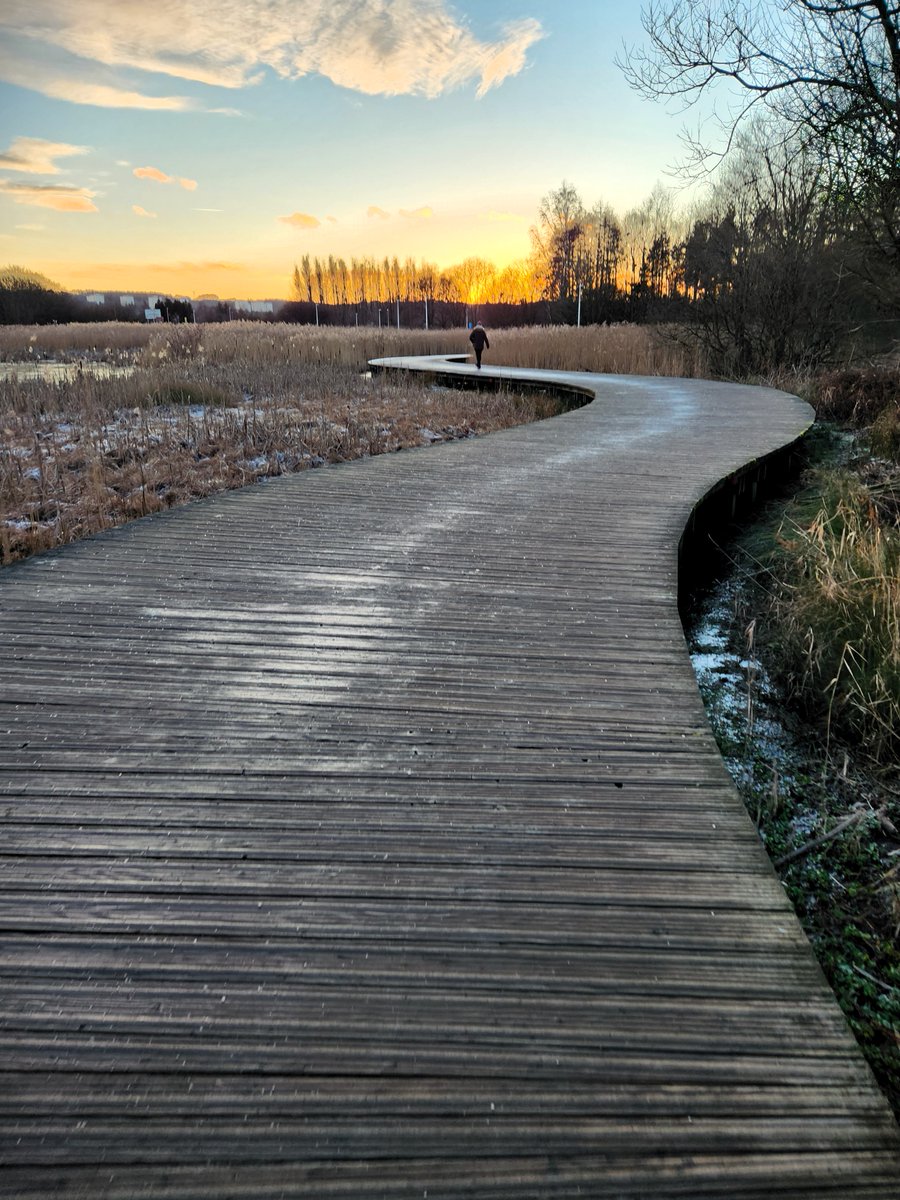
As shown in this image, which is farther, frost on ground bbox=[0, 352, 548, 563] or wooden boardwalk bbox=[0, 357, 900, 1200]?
frost on ground bbox=[0, 352, 548, 563]

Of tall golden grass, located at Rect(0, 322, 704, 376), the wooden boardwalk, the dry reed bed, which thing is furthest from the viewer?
tall golden grass, located at Rect(0, 322, 704, 376)

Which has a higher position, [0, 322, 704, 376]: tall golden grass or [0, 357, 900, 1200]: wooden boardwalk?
[0, 322, 704, 376]: tall golden grass

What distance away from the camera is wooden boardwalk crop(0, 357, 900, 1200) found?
962 millimetres

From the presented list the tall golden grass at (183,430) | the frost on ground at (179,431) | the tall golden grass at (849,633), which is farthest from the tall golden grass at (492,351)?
the tall golden grass at (849,633)

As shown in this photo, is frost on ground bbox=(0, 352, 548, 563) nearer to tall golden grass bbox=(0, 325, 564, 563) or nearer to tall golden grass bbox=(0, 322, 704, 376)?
tall golden grass bbox=(0, 325, 564, 563)

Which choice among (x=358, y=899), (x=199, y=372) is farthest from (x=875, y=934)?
(x=199, y=372)

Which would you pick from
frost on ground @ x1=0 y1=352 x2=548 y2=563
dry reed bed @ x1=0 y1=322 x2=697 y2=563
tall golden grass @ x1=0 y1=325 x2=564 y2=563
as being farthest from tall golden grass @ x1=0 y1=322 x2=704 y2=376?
frost on ground @ x1=0 y1=352 x2=548 y2=563

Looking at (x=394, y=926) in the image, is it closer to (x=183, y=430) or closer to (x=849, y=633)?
(x=849, y=633)

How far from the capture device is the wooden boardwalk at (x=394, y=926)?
0.96 m

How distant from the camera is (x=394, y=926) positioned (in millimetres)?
1312

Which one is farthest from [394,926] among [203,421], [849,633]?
[203,421]

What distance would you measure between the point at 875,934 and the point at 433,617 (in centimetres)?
170

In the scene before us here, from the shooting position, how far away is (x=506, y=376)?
12477mm

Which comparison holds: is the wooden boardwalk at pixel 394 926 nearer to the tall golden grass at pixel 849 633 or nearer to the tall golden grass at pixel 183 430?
the tall golden grass at pixel 849 633
